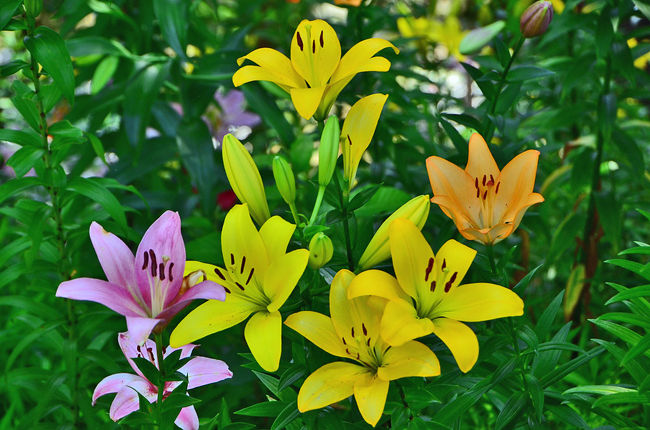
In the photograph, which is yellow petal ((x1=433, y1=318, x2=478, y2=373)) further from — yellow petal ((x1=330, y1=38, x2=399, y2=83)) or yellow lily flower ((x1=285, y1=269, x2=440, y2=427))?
yellow petal ((x1=330, y1=38, x2=399, y2=83))

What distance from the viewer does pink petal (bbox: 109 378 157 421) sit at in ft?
1.94

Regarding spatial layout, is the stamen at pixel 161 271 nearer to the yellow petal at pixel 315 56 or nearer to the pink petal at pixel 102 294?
the pink petal at pixel 102 294

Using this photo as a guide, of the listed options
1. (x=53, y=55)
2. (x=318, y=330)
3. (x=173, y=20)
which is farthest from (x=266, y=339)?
(x=173, y=20)

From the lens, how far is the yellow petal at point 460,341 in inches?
18.8

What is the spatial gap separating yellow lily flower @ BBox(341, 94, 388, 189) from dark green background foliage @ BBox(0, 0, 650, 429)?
0.15 feet

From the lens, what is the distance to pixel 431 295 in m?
0.53

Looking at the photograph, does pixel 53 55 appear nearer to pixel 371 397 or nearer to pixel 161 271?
pixel 161 271

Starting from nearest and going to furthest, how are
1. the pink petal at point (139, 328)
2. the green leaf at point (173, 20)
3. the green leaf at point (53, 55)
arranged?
the pink petal at point (139, 328)
the green leaf at point (53, 55)
the green leaf at point (173, 20)

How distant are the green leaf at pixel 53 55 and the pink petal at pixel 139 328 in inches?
13.3

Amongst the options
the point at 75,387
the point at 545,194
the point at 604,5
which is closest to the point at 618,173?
the point at 545,194

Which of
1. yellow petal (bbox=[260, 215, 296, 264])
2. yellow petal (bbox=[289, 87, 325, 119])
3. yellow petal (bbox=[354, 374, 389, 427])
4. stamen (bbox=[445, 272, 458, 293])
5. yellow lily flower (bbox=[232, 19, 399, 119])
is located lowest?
yellow petal (bbox=[354, 374, 389, 427])

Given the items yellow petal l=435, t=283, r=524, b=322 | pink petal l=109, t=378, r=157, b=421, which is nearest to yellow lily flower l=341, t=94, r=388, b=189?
yellow petal l=435, t=283, r=524, b=322

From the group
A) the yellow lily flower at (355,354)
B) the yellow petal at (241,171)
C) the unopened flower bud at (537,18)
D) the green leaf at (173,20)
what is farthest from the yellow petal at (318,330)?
the green leaf at (173,20)

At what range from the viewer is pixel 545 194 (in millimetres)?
1191
